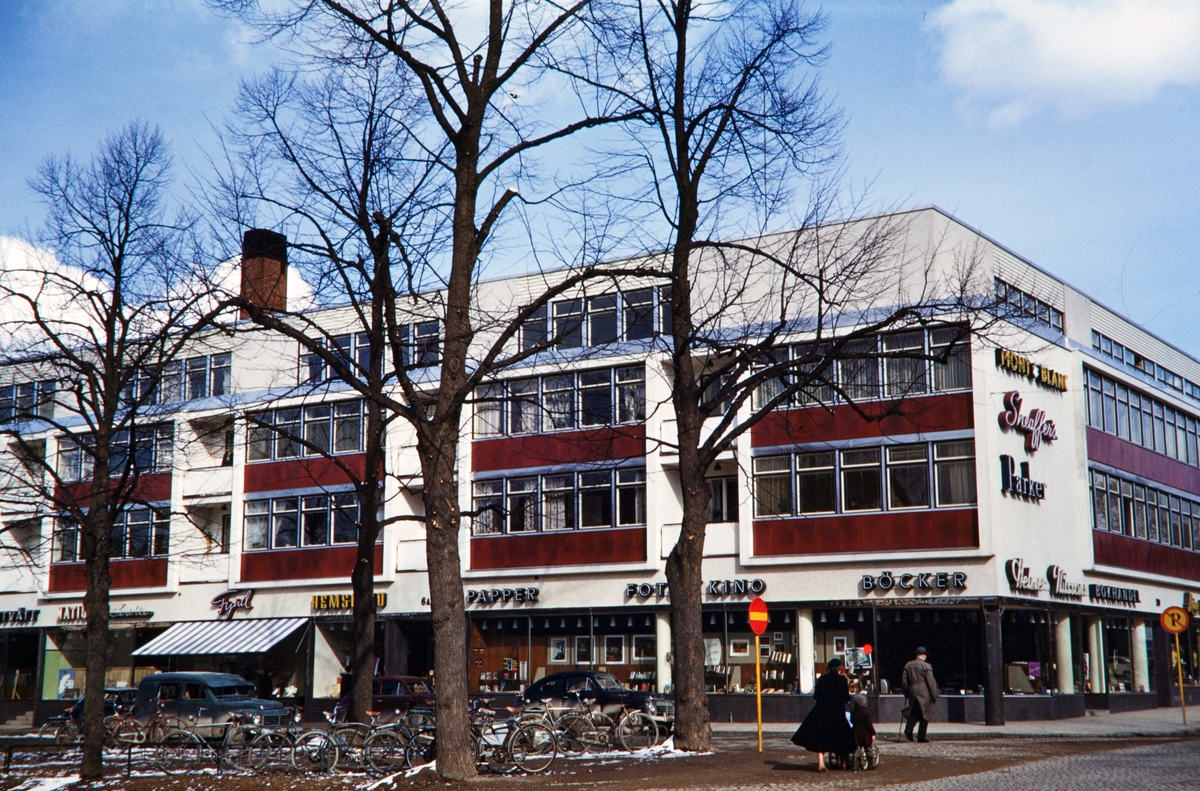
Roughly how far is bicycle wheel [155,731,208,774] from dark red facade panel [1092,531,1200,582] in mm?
25544

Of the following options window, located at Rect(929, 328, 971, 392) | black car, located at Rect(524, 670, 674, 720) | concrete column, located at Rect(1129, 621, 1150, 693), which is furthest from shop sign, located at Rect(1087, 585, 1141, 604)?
black car, located at Rect(524, 670, 674, 720)

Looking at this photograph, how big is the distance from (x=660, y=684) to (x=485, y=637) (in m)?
6.44

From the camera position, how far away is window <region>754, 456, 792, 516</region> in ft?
114

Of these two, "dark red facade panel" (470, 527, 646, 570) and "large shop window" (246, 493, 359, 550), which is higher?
"large shop window" (246, 493, 359, 550)

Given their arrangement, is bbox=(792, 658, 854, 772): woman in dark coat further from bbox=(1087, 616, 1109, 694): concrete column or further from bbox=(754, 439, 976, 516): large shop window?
bbox=(1087, 616, 1109, 694): concrete column

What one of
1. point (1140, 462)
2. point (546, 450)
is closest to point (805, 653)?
point (546, 450)

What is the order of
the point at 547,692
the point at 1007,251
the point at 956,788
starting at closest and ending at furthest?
the point at 956,788 → the point at 547,692 → the point at 1007,251

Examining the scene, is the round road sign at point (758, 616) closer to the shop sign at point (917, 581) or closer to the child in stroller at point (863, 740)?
the child in stroller at point (863, 740)

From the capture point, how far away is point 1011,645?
3353cm

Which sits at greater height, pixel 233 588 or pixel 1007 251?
pixel 1007 251

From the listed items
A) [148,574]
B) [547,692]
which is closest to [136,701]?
[547,692]

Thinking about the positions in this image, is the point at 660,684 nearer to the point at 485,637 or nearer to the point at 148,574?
the point at 485,637

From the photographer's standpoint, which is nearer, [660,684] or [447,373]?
[447,373]

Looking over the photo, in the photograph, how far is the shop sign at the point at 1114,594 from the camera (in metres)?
36.3
